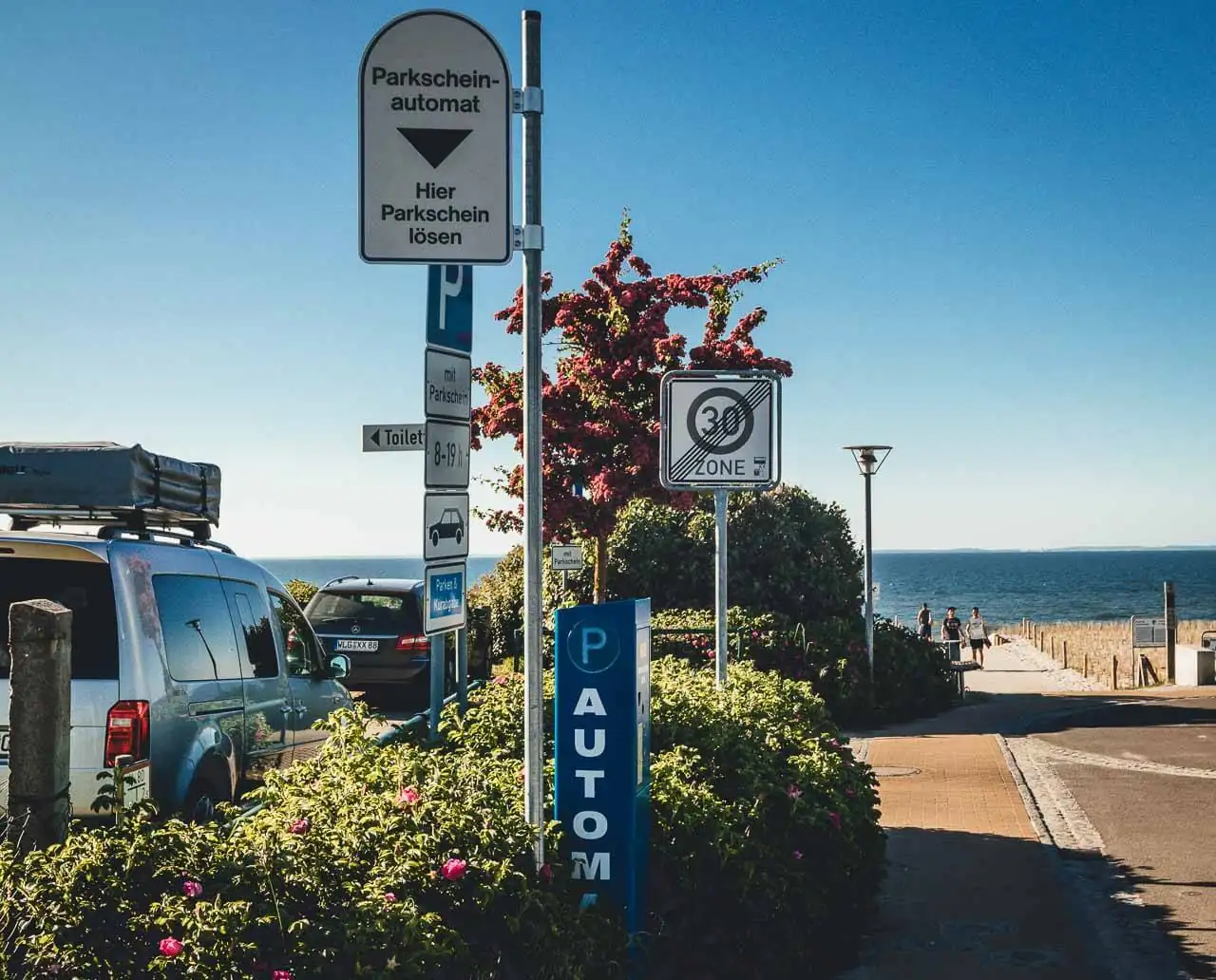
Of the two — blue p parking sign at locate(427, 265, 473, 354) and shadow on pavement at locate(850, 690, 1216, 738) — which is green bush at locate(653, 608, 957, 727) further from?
blue p parking sign at locate(427, 265, 473, 354)

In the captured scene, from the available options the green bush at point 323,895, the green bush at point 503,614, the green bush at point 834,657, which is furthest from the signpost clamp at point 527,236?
the green bush at point 503,614

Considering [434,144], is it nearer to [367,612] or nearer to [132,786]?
[132,786]

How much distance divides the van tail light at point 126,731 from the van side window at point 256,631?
146cm

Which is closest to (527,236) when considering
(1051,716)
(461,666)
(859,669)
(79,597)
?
(79,597)

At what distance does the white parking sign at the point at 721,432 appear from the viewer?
25.7 ft

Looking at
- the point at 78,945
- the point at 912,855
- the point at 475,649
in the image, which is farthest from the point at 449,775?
the point at 475,649

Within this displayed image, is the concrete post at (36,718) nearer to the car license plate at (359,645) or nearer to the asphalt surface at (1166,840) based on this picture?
the asphalt surface at (1166,840)

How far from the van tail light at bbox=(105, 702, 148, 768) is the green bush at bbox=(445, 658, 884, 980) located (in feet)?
4.29

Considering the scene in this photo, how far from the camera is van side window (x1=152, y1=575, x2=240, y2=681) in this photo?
242 inches

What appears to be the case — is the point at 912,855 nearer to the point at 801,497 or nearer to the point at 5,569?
the point at 5,569

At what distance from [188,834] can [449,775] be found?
1148mm

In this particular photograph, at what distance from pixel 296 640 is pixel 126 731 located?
264 cm

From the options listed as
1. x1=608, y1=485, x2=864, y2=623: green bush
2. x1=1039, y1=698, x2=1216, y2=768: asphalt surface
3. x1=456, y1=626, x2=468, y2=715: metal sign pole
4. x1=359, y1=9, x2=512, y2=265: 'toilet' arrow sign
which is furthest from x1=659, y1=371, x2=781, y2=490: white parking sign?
x1=608, y1=485, x2=864, y2=623: green bush

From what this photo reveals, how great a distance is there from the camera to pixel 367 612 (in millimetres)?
16438
